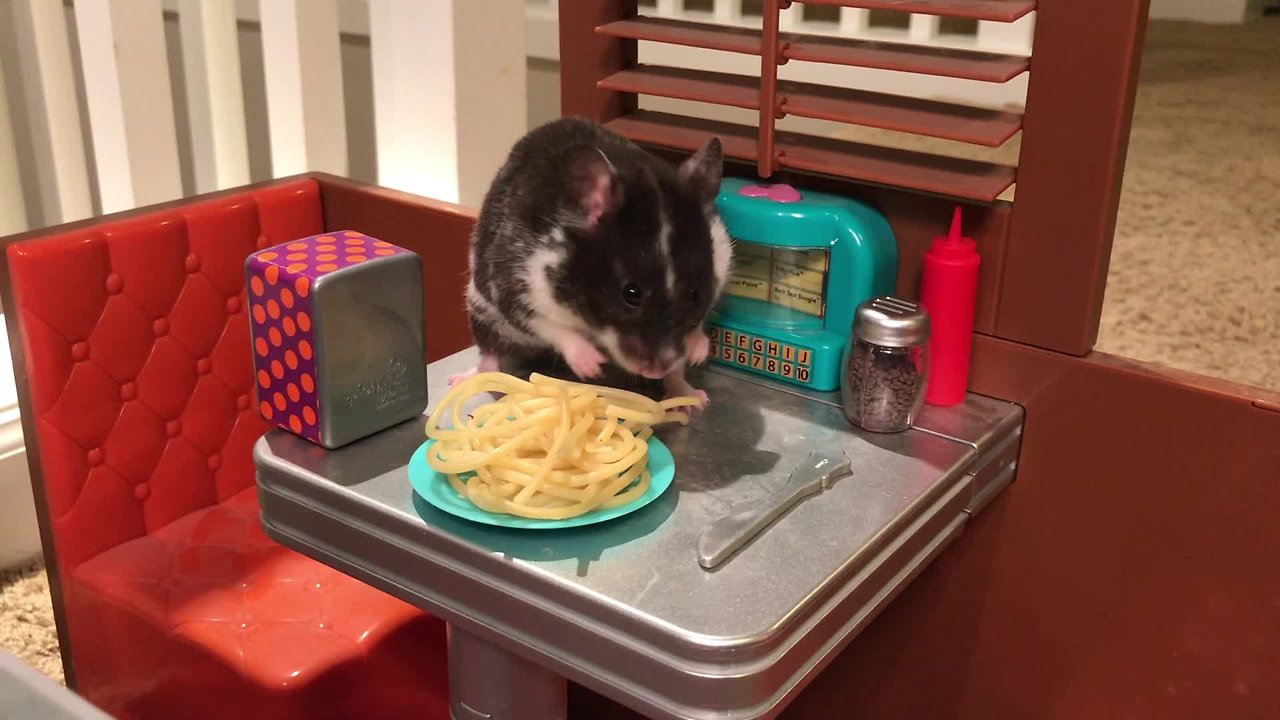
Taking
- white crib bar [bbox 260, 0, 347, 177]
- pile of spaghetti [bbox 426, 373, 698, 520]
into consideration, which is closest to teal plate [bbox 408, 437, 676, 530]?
pile of spaghetti [bbox 426, 373, 698, 520]

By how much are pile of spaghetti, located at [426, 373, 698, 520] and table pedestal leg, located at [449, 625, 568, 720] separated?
0.49ft

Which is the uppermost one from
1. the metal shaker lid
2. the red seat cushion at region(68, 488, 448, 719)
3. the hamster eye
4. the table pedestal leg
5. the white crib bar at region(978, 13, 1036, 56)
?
the white crib bar at region(978, 13, 1036, 56)

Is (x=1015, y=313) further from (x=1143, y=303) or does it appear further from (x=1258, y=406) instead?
(x=1143, y=303)

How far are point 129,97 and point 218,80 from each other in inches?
5.9

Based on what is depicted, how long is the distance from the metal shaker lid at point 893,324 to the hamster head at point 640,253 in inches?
5.4

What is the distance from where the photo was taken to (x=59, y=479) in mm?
1280

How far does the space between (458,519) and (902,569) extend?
346 millimetres

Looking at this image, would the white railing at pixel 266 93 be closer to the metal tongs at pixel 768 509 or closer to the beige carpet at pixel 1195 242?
the beige carpet at pixel 1195 242

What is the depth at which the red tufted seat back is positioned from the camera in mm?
1252

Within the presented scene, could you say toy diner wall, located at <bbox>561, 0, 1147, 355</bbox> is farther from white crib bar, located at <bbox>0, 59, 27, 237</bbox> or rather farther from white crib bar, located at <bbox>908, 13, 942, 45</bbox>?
white crib bar, located at <bbox>0, 59, 27, 237</bbox>

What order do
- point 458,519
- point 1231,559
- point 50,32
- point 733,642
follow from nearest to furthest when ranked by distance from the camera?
point 733,642
point 458,519
point 1231,559
point 50,32

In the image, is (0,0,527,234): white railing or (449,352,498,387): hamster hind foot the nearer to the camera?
(449,352,498,387): hamster hind foot

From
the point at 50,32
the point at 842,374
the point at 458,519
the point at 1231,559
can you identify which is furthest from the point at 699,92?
the point at 50,32

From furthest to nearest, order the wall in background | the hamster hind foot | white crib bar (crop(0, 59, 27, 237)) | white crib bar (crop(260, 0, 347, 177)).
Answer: the wall in background < white crib bar (crop(0, 59, 27, 237)) < white crib bar (crop(260, 0, 347, 177)) < the hamster hind foot
